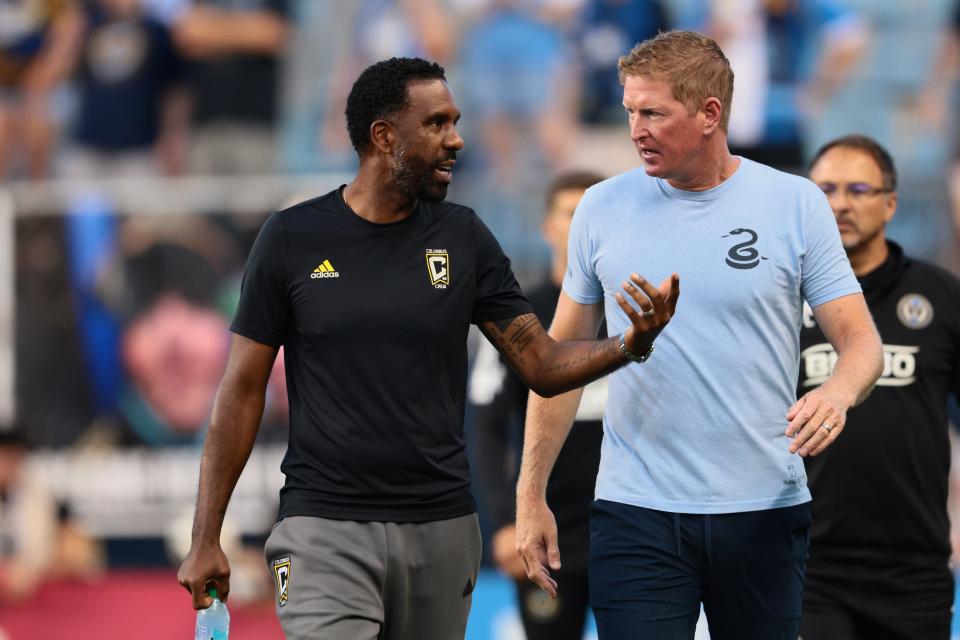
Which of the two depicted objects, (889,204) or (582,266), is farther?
(889,204)

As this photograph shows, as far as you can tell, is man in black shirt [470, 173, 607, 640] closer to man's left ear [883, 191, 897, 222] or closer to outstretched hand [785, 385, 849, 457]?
man's left ear [883, 191, 897, 222]

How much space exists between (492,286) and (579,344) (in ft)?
1.03

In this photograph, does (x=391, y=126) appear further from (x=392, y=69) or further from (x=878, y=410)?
(x=878, y=410)

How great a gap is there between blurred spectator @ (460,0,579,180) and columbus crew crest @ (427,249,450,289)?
6.70 m

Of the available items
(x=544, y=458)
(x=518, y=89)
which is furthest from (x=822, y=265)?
(x=518, y=89)

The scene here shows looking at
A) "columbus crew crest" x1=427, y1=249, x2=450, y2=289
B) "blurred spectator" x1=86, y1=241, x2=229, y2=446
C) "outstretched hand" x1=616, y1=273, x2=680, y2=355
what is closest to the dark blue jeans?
"outstretched hand" x1=616, y1=273, x2=680, y2=355

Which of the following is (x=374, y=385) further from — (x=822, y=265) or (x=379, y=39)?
(x=379, y=39)

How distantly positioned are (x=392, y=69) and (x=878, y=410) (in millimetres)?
2158

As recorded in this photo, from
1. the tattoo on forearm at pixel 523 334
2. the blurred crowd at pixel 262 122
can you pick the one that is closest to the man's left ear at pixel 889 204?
the tattoo on forearm at pixel 523 334

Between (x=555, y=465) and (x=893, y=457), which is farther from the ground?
(x=893, y=457)

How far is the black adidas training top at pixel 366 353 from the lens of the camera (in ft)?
13.9

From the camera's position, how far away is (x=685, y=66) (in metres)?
4.32

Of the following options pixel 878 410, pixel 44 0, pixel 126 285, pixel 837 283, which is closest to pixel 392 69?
pixel 837 283

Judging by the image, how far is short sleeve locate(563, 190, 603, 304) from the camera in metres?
4.54
